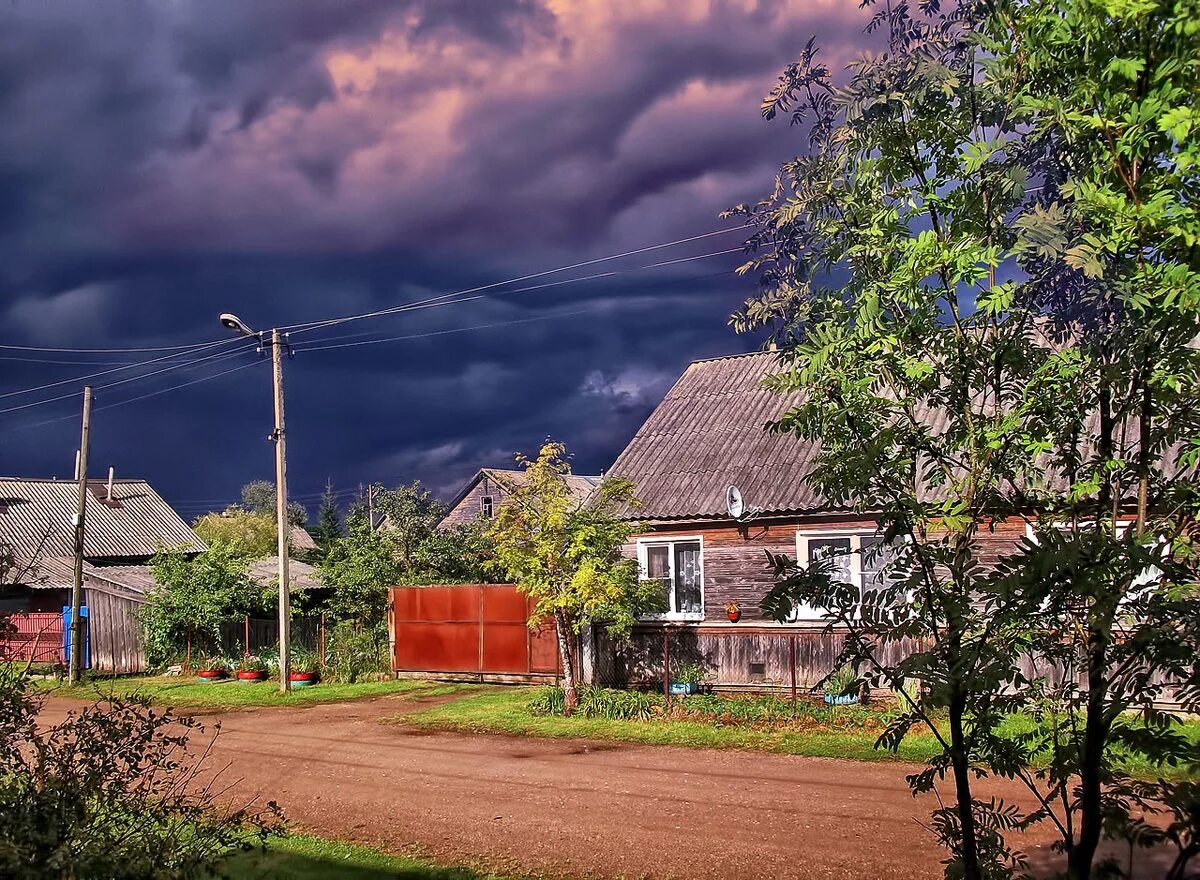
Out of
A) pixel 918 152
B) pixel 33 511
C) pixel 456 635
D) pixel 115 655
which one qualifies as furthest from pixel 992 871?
→ pixel 33 511

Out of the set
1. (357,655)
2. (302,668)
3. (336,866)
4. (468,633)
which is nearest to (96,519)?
(302,668)

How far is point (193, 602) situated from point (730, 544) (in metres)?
16.8

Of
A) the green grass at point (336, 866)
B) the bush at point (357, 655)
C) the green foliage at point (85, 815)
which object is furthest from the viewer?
the bush at point (357, 655)

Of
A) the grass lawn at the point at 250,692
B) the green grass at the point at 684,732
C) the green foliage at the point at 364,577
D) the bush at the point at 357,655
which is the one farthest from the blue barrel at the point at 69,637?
the green grass at the point at 684,732

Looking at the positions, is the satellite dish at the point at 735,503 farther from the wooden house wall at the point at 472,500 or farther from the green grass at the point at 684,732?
the wooden house wall at the point at 472,500

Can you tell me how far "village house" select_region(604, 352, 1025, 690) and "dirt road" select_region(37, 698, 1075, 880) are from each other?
4.22 meters

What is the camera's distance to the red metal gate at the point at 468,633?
22922mm

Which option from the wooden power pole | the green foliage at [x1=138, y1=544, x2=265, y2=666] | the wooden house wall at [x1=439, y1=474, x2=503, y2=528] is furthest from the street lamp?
the wooden house wall at [x1=439, y1=474, x2=503, y2=528]

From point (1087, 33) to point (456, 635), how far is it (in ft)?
73.0

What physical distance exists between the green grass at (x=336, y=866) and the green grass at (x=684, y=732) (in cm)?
666

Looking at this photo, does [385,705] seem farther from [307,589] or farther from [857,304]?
[857,304]

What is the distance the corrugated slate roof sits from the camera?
1815 inches

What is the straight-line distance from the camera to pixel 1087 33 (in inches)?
141

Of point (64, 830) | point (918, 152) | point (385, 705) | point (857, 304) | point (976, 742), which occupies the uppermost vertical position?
point (918, 152)
